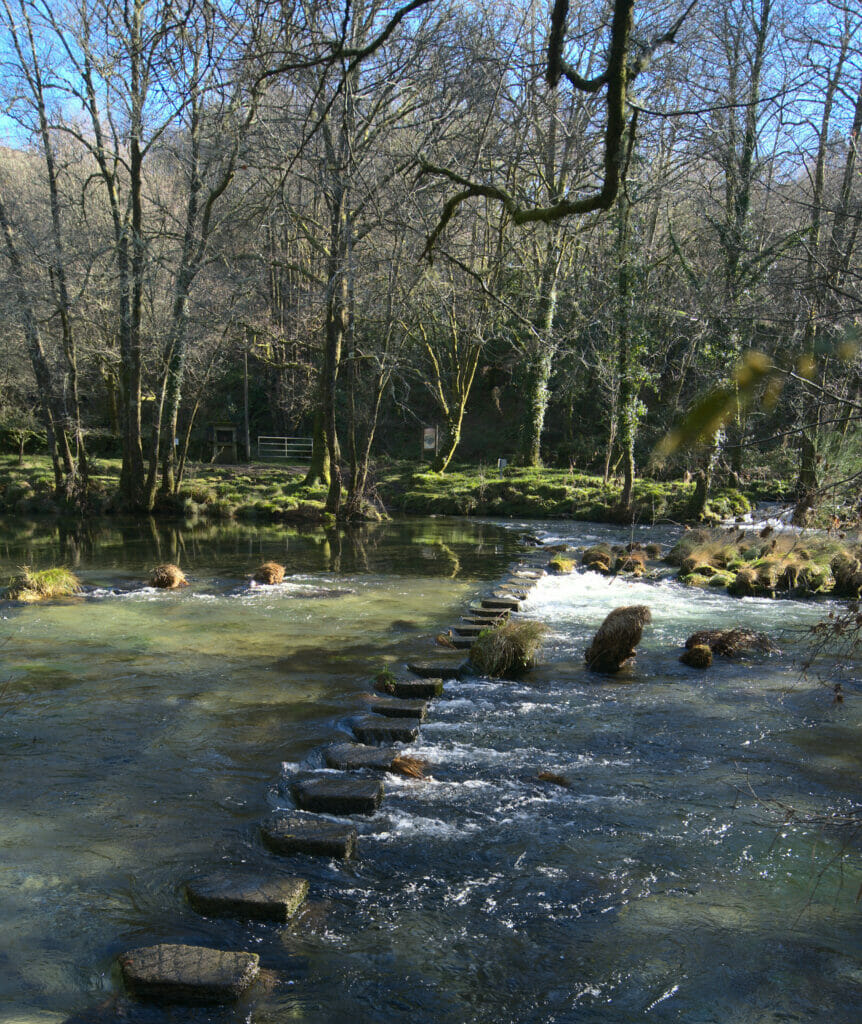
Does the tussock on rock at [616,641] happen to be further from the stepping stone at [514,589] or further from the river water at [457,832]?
the stepping stone at [514,589]

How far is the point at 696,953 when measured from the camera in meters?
3.71

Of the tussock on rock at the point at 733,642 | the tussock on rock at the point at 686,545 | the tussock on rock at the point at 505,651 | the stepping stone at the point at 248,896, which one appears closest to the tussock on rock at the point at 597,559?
the tussock on rock at the point at 686,545

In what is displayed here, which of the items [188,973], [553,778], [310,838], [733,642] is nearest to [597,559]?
[733,642]

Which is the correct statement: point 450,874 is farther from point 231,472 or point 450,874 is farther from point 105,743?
point 231,472

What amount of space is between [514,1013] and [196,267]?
63.8 ft

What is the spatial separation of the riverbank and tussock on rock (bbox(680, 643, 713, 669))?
11564 millimetres

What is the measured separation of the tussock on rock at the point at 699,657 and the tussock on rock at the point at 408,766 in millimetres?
3818

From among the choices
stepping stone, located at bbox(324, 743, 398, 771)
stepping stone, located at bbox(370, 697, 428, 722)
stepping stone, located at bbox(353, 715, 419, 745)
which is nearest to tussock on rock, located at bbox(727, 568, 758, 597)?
stepping stone, located at bbox(370, 697, 428, 722)

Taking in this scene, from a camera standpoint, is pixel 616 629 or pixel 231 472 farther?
pixel 231 472

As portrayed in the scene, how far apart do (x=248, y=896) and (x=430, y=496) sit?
20.7m

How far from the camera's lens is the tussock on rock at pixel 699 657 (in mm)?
8398

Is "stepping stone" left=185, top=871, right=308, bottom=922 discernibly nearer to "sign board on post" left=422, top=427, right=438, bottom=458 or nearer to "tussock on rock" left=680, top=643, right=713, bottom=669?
"tussock on rock" left=680, top=643, right=713, bottom=669

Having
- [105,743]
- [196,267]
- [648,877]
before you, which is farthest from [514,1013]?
[196,267]

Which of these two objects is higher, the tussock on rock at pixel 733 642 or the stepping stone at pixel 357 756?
the tussock on rock at pixel 733 642
